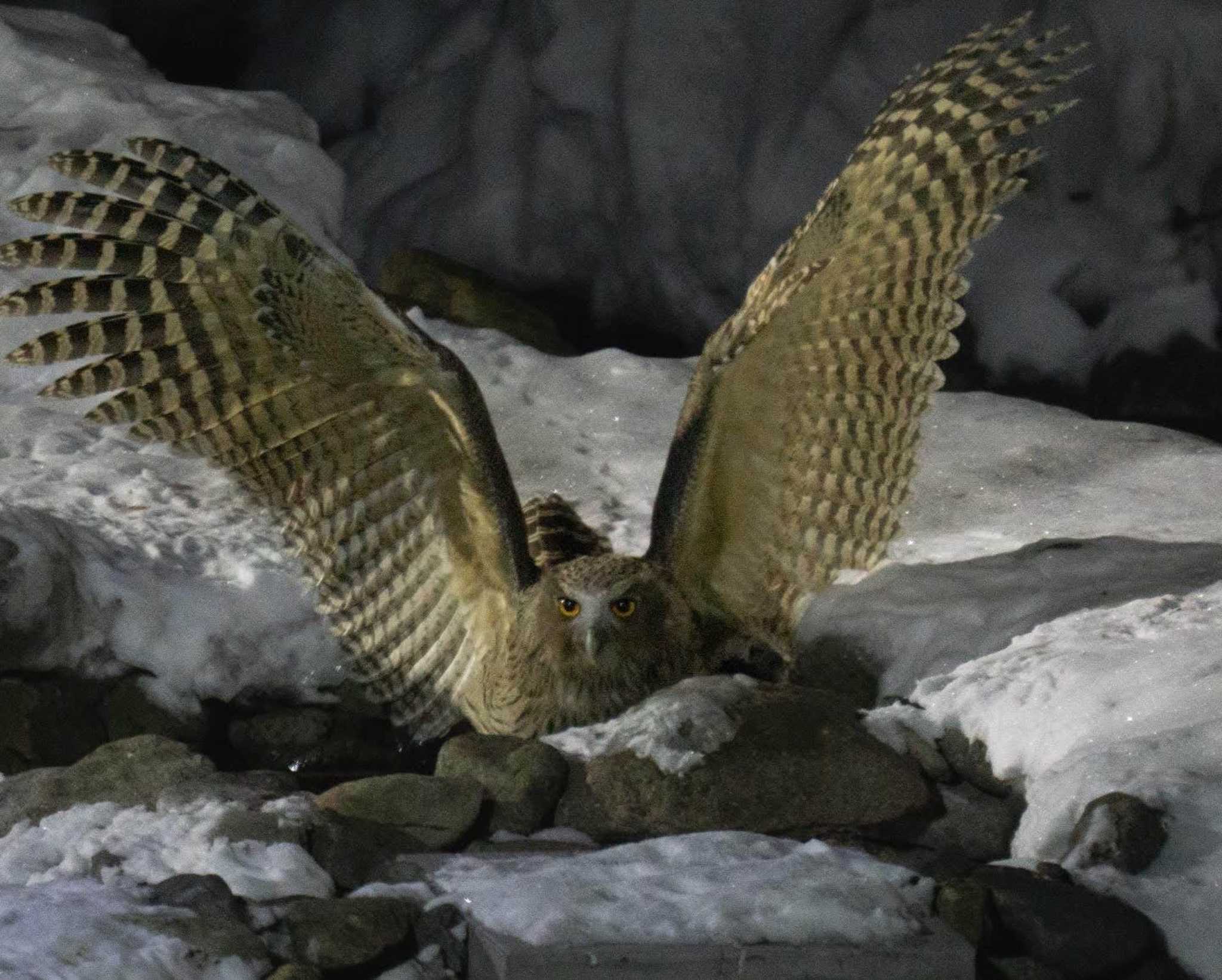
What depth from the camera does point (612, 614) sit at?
4.32m

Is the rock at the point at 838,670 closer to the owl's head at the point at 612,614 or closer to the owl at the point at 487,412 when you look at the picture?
the owl at the point at 487,412

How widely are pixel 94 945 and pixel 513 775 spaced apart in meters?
1.07

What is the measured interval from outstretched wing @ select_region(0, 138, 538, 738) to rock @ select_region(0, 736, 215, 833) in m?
1.06

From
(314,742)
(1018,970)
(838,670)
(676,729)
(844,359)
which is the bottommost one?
(314,742)

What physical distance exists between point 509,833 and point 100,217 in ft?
5.47

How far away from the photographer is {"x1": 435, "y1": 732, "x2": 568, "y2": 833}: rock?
3.43 metres

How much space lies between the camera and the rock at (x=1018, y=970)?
2.76 metres

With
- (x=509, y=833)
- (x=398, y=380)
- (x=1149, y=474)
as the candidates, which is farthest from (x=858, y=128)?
(x=509, y=833)

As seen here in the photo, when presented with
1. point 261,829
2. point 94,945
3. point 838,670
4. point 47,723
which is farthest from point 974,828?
point 47,723

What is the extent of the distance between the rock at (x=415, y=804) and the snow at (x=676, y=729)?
0.33m

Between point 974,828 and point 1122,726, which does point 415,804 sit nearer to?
point 974,828

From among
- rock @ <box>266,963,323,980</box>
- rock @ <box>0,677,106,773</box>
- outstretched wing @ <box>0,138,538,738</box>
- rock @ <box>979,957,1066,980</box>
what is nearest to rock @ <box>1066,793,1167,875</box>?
rock @ <box>979,957,1066,980</box>

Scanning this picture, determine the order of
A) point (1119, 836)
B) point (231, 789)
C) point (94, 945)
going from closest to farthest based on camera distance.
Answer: point (94, 945) → point (1119, 836) → point (231, 789)

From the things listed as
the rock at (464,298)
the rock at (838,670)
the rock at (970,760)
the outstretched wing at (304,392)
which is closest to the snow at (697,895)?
the rock at (970,760)
